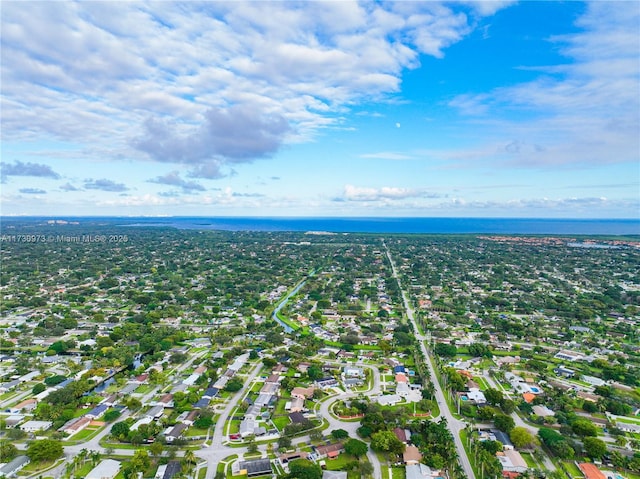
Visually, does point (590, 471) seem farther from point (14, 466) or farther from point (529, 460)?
point (14, 466)

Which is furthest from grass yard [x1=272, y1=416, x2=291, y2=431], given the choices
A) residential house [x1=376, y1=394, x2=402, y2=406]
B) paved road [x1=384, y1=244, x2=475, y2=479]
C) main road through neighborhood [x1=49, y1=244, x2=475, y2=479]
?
paved road [x1=384, y1=244, x2=475, y2=479]

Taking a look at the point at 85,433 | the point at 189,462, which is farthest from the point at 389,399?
the point at 85,433

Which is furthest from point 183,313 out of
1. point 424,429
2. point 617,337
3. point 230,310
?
point 617,337

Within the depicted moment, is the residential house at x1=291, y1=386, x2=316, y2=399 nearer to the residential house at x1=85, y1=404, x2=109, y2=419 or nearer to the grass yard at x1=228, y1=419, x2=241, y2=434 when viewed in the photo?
the grass yard at x1=228, y1=419, x2=241, y2=434

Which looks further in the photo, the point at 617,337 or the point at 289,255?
the point at 289,255

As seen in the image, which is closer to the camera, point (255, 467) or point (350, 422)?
point (255, 467)

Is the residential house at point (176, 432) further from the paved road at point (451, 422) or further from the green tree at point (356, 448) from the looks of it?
the paved road at point (451, 422)

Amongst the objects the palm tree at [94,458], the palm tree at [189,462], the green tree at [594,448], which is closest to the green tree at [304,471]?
the palm tree at [189,462]

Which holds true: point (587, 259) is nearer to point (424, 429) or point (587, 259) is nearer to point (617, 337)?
point (617, 337)

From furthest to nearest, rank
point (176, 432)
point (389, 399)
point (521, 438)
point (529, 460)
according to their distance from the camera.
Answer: point (389, 399), point (176, 432), point (521, 438), point (529, 460)
